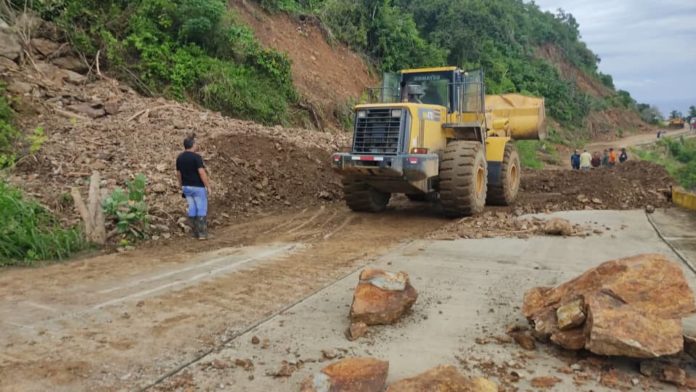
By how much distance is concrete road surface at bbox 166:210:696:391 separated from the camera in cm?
398

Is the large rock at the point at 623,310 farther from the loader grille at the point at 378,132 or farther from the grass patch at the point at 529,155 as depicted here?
the grass patch at the point at 529,155

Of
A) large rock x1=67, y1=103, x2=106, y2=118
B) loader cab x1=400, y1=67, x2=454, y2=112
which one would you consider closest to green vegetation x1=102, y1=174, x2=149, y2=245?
large rock x1=67, y1=103, x2=106, y2=118

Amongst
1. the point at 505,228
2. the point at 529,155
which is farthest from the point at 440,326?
the point at 529,155

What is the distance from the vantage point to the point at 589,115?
46656mm

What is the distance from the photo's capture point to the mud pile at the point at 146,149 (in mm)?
9711

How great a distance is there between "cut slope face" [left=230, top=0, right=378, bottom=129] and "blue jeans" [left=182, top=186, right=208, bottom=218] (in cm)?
1056

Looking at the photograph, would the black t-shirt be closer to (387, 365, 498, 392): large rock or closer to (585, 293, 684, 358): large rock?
(387, 365, 498, 392): large rock

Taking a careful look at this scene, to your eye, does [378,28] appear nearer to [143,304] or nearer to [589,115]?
[143,304]

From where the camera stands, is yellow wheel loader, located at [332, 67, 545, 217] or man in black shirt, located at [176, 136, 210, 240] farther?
yellow wheel loader, located at [332, 67, 545, 217]

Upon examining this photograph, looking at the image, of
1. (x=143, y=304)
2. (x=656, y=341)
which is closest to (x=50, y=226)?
(x=143, y=304)

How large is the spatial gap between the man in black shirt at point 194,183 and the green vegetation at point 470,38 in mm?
14677

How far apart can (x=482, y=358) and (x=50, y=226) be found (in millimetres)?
6331

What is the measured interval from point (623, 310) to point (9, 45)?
13.6 metres

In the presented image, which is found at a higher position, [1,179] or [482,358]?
[1,179]
